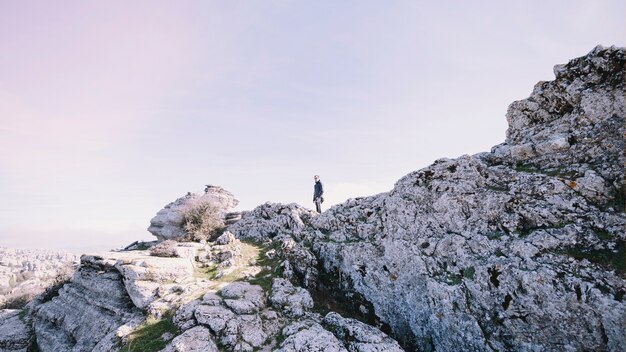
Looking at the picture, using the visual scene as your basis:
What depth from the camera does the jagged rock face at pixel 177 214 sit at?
34.2 metres

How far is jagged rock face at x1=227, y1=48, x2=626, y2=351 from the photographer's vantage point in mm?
10469

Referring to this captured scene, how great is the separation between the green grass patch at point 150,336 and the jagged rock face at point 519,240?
7.19 m

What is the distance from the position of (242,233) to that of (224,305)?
16.1 metres

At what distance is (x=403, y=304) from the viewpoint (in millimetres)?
14945

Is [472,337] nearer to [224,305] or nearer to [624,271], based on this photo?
[624,271]

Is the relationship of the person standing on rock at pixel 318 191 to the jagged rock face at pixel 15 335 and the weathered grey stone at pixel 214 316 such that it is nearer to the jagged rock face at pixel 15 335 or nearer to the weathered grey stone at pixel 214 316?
the weathered grey stone at pixel 214 316

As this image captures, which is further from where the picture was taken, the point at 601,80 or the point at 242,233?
the point at 242,233

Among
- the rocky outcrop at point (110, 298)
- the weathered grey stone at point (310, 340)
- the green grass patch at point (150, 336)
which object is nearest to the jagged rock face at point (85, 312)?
the rocky outcrop at point (110, 298)

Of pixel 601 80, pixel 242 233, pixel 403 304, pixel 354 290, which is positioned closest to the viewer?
pixel 601 80

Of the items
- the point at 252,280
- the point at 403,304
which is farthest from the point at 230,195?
the point at 403,304

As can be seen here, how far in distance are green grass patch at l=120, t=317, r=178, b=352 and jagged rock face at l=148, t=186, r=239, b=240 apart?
17.3 metres

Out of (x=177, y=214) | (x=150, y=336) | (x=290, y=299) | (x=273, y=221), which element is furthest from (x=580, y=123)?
(x=177, y=214)

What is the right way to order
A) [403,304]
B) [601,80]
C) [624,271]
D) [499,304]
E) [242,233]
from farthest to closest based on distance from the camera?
1. [242,233]
2. [403,304]
3. [601,80]
4. [499,304]
5. [624,271]

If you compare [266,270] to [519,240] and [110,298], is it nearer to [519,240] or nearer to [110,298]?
[110,298]
